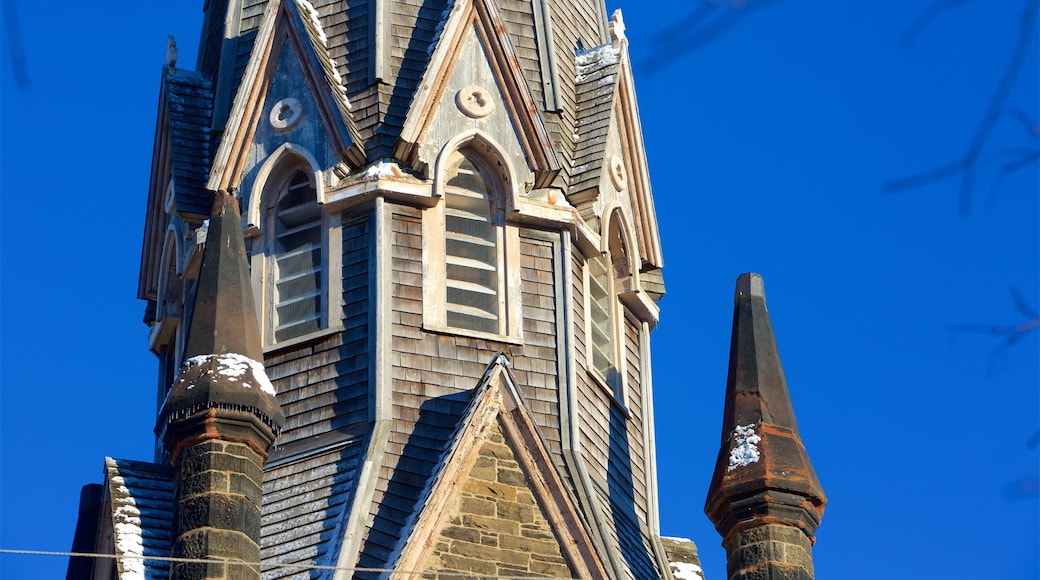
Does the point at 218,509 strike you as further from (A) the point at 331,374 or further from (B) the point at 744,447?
(B) the point at 744,447

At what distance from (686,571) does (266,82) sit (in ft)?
20.3

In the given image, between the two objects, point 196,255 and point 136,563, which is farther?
point 196,255

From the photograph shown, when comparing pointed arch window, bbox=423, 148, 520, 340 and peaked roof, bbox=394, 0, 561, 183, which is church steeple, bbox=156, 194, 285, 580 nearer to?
Answer: pointed arch window, bbox=423, 148, 520, 340

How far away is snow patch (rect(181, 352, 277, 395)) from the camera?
1947cm

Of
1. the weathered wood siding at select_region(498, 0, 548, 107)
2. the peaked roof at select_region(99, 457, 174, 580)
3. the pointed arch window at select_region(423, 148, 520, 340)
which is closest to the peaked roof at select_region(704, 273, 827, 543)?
the pointed arch window at select_region(423, 148, 520, 340)

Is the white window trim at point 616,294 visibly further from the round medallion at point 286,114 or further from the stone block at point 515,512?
the round medallion at point 286,114

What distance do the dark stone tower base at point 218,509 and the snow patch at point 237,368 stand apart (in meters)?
0.57

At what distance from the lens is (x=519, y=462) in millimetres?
21594

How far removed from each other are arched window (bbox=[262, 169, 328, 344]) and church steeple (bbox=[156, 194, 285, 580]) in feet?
8.94

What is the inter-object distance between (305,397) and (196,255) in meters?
2.50

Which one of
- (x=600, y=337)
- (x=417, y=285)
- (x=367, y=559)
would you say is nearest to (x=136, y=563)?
(x=367, y=559)

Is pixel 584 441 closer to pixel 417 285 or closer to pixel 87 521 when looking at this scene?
pixel 417 285

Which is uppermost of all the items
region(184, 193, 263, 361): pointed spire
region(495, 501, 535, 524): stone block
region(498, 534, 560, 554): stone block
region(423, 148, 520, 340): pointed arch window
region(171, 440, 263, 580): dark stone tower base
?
region(423, 148, 520, 340): pointed arch window

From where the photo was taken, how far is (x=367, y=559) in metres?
20.8
